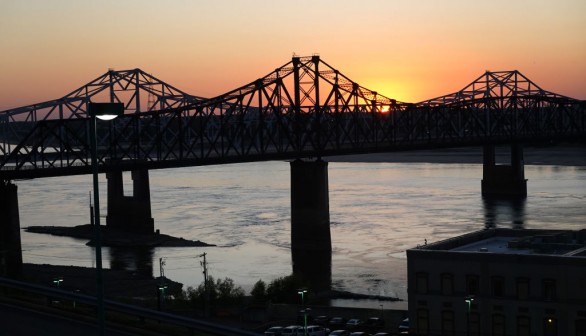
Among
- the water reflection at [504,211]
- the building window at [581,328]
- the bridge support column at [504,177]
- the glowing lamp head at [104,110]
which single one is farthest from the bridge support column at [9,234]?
the bridge support column at [504,177]

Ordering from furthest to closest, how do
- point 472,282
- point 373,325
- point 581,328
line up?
point 373,325 < point 472,282 < point 581,328

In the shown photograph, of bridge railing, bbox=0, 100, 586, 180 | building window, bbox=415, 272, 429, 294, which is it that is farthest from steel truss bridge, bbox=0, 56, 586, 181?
building window, bbox=415, 272, 429, 294

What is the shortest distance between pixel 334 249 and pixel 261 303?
26.7 metres

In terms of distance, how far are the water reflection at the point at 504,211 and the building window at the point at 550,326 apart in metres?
45.5

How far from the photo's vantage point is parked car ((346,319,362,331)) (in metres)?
37.2

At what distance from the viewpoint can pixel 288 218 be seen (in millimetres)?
90625

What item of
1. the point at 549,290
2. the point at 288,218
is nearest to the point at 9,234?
the point at 549,290

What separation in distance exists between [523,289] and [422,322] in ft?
11.1

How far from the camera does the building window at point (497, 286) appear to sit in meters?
32.2

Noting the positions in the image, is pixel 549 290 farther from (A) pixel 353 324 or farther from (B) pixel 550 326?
(A) pixel 353 324

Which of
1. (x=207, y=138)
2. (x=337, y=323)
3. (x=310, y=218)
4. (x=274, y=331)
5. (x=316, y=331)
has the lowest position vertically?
(x=337, y=323)

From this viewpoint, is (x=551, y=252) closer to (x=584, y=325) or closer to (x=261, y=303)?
(x=584, y=325)

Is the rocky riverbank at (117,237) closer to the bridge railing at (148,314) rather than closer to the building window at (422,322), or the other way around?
the building window at (422,322)

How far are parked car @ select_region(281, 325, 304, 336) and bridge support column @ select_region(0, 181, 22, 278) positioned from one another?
65.4ft
